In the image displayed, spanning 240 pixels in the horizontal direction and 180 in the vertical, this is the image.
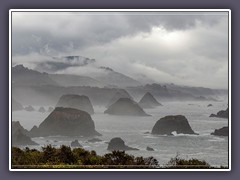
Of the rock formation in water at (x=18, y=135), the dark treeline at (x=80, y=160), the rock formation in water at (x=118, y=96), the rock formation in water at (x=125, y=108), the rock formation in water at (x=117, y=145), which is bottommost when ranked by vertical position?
the dark treeline at (x=80, y=160)

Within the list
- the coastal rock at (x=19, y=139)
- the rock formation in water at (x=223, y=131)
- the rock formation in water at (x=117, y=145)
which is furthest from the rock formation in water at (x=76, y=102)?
the rock formation in water at (x=223, y=131)

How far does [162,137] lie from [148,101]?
0.45m

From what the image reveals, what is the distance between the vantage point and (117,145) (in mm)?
6102

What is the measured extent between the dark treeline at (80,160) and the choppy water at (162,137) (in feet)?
0.20

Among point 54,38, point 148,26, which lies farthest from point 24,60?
point 148,26

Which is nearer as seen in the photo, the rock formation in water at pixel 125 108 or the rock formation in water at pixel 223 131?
the rock formation in water at pixel 223 131

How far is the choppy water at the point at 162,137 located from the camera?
19.9 feet

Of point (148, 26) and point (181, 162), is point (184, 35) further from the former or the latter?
point (181, 162)

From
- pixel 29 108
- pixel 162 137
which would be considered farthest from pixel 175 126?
pixel 29 108

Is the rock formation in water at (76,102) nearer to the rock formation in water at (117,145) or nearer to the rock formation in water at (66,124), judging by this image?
the rock formation in water at (66,124)

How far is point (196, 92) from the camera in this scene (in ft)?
20.2

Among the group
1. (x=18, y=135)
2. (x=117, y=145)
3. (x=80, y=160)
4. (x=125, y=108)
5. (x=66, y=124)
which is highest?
(x=125, y=108)

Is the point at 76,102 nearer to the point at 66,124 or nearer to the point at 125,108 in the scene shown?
the point at 66,124

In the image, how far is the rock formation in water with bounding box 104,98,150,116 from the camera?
6.18 meters
